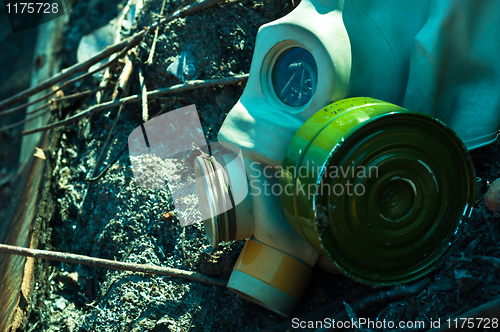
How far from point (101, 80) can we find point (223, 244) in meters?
1.46

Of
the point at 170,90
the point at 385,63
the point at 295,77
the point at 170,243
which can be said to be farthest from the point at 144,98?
the point at 385,63

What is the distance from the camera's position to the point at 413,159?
1338 millimetres

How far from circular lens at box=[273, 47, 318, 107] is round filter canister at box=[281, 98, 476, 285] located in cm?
16

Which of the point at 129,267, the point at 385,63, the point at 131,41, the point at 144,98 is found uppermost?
the point at 131,41

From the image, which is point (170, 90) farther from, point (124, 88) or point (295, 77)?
point (295, 77)

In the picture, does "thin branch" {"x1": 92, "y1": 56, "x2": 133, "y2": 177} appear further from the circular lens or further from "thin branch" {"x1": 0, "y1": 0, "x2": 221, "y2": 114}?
the circular lens

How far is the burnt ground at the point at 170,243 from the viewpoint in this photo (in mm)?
1389

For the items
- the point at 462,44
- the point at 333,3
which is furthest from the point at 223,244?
the point at 462,44

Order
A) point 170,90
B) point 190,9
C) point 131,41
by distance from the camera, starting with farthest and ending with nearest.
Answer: point 131,41 → point 190,9 → point 170,90

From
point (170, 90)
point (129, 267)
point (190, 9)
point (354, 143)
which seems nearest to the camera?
point (354, 143)

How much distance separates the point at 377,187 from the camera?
1322 millimetres

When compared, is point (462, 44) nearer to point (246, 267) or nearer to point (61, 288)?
point (246, 267)

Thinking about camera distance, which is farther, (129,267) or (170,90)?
(170,90)

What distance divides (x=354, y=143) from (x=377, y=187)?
15cm
